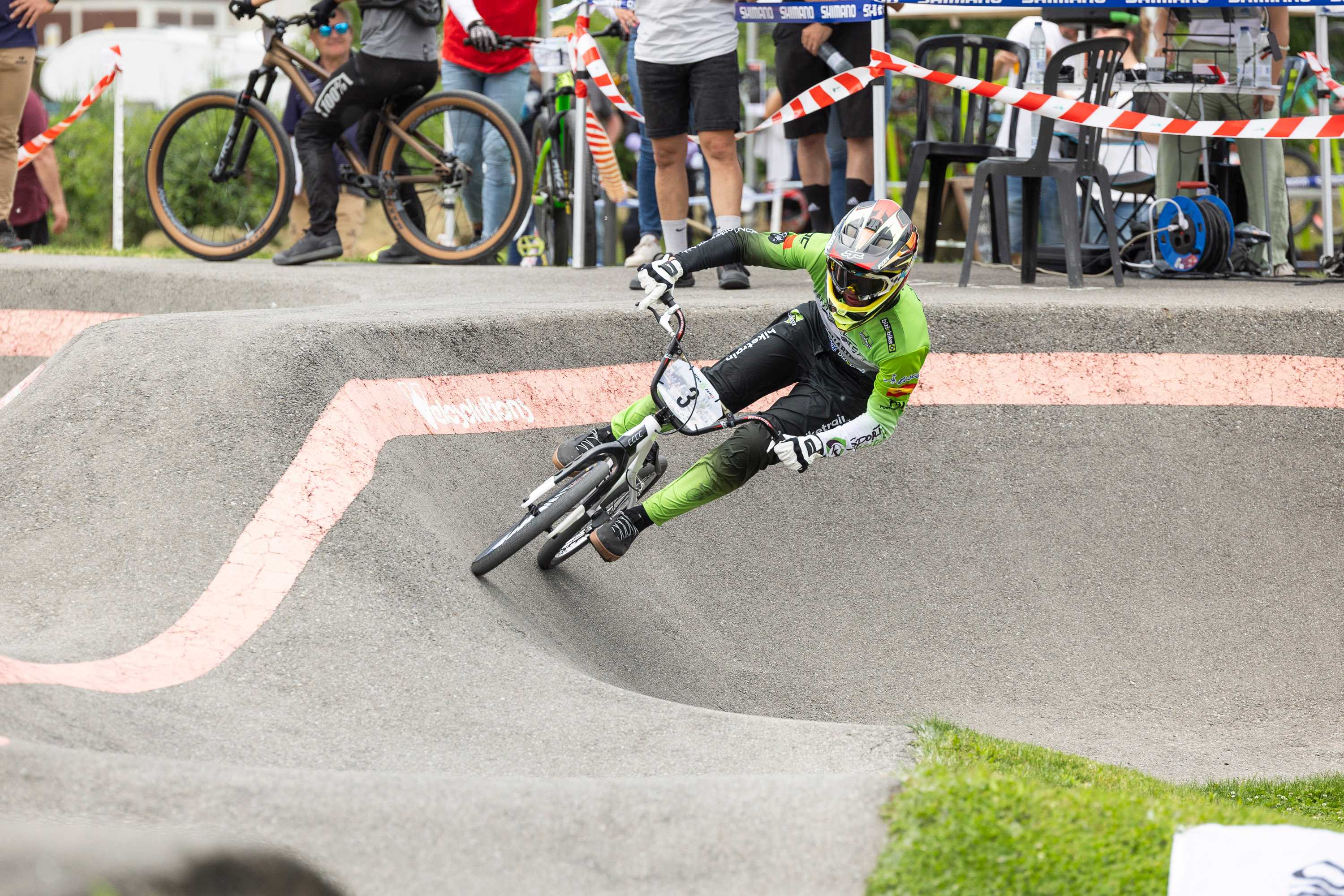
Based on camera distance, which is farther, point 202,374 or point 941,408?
point 941,408

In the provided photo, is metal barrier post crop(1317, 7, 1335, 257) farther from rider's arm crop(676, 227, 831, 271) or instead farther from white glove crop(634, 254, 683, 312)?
white glove crop(634, 254, 683, 312)

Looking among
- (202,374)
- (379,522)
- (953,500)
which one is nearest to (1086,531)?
(953,500)

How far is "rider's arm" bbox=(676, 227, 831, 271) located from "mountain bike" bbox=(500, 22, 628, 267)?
15.7 feet

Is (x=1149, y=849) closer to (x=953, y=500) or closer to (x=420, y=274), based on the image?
(x=953, y=500)

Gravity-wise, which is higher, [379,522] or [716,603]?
[379,522]

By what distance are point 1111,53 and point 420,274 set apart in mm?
4909

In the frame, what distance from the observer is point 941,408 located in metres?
7.57

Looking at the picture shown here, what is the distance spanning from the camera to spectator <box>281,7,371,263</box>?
9.66 metres

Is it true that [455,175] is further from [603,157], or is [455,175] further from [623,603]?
[623,603]

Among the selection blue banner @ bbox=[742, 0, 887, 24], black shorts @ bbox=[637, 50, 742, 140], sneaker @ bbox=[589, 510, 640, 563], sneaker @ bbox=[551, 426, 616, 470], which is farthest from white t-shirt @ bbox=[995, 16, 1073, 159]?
sneaker @ bbox=[589, 510, 640, 563]

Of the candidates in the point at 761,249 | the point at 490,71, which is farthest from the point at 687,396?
the point at 490,71

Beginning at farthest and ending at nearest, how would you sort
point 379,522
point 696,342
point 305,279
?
point 305,279 < point 696,342 < point 379,522

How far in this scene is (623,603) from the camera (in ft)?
20.3

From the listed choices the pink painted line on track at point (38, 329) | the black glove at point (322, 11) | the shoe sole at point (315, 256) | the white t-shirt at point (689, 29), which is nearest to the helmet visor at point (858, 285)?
the white t-shirt at point (689, 29)
